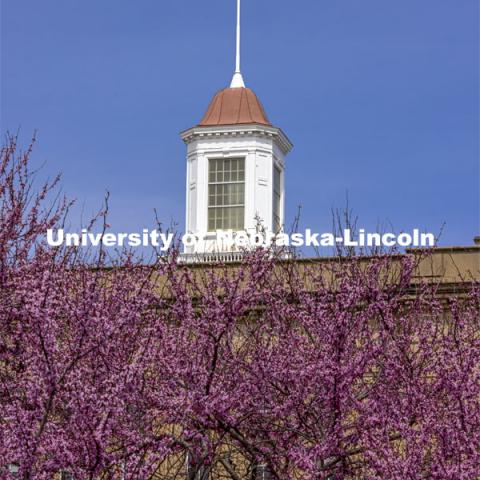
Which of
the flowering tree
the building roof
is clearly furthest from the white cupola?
the flowering tree

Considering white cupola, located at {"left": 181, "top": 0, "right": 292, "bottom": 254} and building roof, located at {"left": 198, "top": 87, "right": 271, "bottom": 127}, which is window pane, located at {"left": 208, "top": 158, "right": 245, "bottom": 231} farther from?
building roof, located at {"left": 198, "top": 87, "right": 271, "bottom": 127}

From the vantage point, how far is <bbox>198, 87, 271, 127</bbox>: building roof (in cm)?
4709

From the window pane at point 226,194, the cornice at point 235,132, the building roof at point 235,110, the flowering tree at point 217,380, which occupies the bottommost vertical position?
the flowering tree at point 217,380

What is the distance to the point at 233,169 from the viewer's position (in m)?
46.9

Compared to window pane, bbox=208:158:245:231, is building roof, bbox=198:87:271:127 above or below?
above

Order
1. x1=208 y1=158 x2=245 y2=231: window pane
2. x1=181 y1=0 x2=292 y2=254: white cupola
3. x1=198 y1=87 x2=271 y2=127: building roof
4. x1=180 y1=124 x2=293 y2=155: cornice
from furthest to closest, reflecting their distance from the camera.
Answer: x1=198 y1=87 x2=271 y2=127: building roof < x1=180 y1=124 x2=293 y2=155: cornice < x1=208 y1=158 x2=245 y2=231: window pane < x1=181 y1=0 x2=292 y2=254: white cupola

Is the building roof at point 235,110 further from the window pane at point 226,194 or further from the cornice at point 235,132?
the window pane at point 226,194

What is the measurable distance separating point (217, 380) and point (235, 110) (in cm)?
2922

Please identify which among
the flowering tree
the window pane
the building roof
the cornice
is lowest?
the flowering tree

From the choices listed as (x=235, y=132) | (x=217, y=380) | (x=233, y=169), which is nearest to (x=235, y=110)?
(x=235, y=132)

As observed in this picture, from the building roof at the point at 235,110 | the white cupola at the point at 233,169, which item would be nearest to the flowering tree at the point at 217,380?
the white cupola at the point at 233,169

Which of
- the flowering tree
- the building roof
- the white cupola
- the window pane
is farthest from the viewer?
the building roof

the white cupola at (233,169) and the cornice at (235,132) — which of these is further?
the cornice at (235,132)

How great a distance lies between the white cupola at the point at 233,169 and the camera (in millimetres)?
45875
